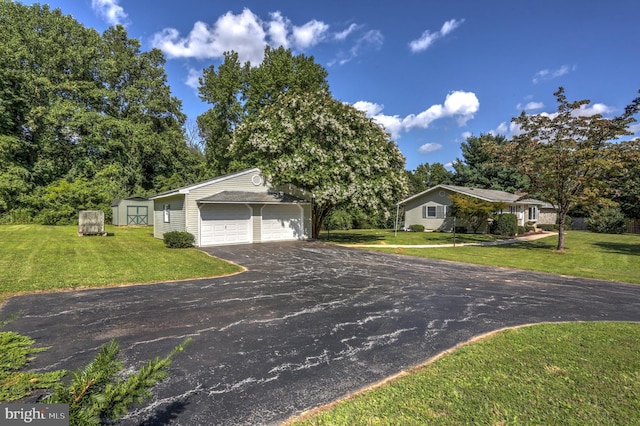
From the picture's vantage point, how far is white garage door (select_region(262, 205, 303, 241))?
786 inches

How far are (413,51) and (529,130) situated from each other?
837 cm

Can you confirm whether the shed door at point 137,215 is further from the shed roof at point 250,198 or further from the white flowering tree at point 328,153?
the white flowering tree at point 328,153

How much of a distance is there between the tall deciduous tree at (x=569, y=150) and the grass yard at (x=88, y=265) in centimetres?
1602

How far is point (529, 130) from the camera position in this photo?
1753cm

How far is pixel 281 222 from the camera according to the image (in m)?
20.6

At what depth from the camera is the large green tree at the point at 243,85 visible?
27984 mm

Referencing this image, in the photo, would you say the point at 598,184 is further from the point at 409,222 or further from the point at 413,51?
the point at 409,222

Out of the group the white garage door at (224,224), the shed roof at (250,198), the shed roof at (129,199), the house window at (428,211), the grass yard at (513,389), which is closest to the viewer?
the grass yard at (513,389)

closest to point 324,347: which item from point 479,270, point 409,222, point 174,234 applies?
point 479,270

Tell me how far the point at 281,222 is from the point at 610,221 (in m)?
30.5

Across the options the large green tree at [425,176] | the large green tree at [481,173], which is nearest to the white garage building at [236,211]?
the large green tree at [481,173]

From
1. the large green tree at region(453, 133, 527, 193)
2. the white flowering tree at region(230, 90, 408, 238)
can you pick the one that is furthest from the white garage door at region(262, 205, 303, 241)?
the large green tree at region(453, 133, 527, 193)

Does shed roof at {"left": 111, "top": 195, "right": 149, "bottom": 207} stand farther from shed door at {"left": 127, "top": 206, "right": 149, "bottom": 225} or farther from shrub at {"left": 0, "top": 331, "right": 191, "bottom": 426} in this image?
shrub at {"left": 0, "top": 331, "right": 191, "bottom": 426}

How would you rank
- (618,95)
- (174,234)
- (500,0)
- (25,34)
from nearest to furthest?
(500,0), (174,234), (618,95), (25,34)
